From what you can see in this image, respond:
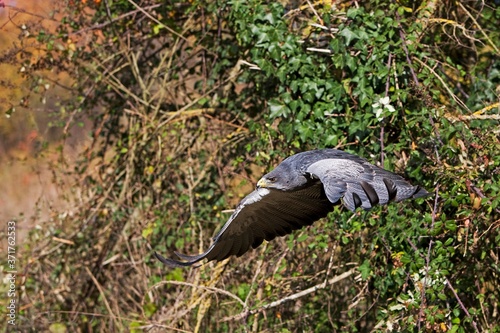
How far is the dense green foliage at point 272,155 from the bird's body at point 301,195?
307 millimetres

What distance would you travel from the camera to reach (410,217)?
173 inches

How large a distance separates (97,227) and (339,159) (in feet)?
10.3

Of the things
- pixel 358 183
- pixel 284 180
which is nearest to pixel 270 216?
pixel 284 180

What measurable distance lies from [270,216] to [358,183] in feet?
3.56

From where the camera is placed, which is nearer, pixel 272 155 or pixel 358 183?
pixel 358 183

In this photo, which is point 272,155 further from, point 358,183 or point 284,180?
point 358,183

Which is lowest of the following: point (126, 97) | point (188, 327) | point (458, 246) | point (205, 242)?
point (188, 327)

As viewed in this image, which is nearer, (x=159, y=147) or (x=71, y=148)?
(x=159, y=147)

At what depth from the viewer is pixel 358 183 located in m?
3.59

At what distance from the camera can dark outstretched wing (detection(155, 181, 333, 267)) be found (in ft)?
14.5

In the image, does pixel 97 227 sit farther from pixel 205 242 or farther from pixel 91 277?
pixel 205 242

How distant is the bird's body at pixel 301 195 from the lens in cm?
357

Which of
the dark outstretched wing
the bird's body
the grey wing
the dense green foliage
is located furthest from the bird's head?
the dense green foliage

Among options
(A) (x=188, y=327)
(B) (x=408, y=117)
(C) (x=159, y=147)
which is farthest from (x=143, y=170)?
(B) (x=408, y=117)
